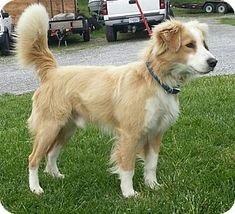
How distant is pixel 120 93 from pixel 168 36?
64cm

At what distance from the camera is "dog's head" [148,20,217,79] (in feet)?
12.6

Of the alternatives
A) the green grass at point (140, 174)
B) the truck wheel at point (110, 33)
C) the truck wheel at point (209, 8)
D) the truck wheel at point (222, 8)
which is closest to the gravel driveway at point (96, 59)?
the truck wheel at point (110, 33)

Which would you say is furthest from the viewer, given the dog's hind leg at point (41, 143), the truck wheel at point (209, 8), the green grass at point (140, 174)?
the truck wheel at point (209, 8)

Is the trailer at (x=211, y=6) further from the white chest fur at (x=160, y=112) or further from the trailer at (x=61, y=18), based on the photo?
the white chest fur at (x=160, y=112)

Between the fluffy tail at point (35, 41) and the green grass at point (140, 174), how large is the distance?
0.99m

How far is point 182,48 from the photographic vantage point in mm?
3885

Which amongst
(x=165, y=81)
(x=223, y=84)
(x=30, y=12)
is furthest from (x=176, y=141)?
(x=223, y=84)

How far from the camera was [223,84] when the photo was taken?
310 inches

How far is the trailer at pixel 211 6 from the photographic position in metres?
6.42

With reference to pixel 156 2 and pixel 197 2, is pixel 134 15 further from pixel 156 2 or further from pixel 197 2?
pixel 197 2

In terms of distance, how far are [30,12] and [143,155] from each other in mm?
1713

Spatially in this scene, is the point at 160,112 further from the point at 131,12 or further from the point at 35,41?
the point at 131,12

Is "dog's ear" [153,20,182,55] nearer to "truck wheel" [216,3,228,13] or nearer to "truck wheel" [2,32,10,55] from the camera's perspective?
"truck wheel" [216,3,228,13]

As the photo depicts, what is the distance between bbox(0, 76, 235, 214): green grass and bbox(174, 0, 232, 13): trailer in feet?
4.54
